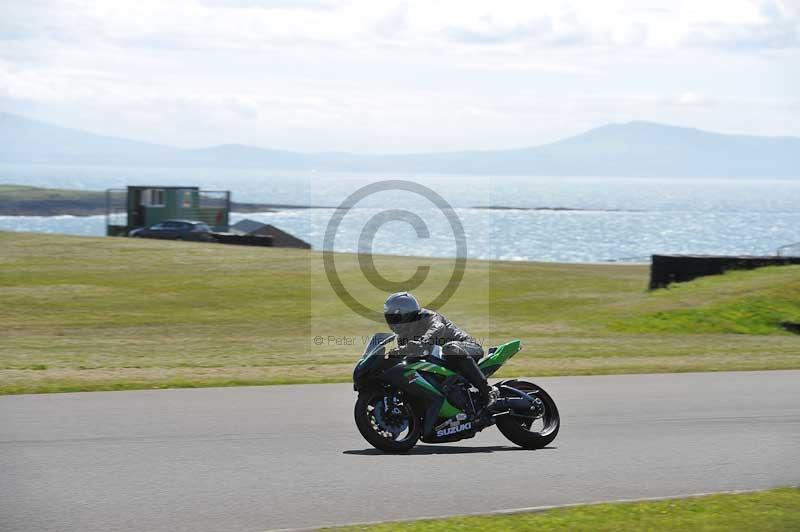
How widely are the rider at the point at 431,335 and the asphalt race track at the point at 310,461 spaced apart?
0.73m

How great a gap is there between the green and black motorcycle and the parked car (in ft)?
154

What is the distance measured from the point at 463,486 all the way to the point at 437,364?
1725 millimetres

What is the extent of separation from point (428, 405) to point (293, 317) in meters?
17.4

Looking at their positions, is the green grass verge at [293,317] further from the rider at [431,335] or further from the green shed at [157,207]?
the green shed at [157,207]

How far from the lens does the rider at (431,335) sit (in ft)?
33.5

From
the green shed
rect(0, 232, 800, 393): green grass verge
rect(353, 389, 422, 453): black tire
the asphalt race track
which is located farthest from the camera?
the green shed

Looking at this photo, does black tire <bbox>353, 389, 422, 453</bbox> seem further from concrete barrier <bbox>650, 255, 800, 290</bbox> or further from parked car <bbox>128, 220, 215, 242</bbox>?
parked car <bbox>128, 220, 215, 242</bbox>

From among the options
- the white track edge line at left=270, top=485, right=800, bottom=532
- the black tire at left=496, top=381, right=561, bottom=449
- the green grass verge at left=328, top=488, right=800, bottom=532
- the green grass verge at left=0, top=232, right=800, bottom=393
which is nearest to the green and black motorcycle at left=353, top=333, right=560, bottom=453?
the black tire at left=496, top=381, right=561, bottom=449

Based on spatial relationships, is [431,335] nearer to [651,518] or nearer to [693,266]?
[651,518]

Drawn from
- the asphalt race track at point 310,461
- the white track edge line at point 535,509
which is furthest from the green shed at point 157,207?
the white track edge line at point 535,509

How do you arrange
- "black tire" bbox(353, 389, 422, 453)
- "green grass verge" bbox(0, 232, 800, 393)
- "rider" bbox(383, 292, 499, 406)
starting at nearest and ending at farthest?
1. "black tire" bbox(353, 389, 422, 453)
2. "rider" bbox(383, 292, 499, 406)
3. "green grass verge" bbox(0, 232, 800, 393)

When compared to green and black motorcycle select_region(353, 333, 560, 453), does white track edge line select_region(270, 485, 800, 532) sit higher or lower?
lower

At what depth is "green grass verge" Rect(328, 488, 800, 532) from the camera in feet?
24.6

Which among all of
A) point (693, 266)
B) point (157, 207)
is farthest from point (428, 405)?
point (157, 207)
